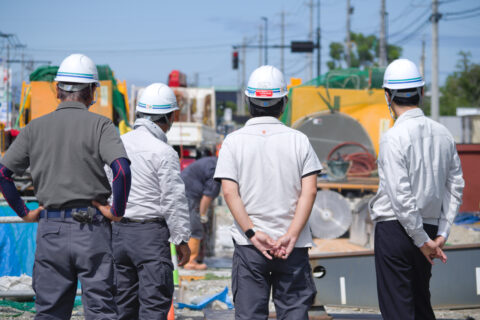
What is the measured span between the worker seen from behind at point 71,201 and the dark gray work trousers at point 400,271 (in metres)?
1.65

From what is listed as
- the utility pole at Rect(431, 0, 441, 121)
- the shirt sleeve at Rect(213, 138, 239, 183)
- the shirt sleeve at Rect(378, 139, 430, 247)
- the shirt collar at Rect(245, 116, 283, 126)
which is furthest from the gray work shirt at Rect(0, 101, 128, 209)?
the utility pole at Rect(431, 0, 441, 121)

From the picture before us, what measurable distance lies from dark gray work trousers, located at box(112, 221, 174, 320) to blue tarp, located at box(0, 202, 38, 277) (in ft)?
9.94

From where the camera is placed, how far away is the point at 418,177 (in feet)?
12.4

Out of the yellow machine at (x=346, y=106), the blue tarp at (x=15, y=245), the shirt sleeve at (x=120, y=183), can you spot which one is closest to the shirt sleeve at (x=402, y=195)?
the shirt sleeve at (x=120, y=183)

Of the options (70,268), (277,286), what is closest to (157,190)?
(70,268)

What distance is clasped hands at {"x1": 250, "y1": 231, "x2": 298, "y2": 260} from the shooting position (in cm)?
350

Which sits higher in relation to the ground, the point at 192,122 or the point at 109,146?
the point at 192,122

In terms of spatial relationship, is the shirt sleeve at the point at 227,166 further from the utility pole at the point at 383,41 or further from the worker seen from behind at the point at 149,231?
the utility pole at the point at 383,41

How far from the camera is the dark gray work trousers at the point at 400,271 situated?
152 inches

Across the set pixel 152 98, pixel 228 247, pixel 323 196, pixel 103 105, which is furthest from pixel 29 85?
pixel 152 98

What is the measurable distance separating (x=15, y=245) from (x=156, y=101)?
3.41 metres

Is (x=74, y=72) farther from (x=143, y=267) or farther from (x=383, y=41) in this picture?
(x=383, y=41)

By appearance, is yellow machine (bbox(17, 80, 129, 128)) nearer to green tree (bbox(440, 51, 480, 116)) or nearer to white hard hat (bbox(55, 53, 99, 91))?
white hard hat (bbox(55, 53, 99, 91))

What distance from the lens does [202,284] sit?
8.43 m
